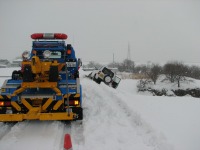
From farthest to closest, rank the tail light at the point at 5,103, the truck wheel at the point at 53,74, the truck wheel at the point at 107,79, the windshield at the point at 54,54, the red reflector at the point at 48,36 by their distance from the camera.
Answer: the truck wheel at the point at 107,79 < the red reflector at the point at 48,36 < the windshield at the point at 54,54 < the tail light at the point at 5,103 < the truck wheel at the point at 53,74

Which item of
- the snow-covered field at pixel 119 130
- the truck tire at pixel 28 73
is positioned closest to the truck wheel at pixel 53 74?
the truck tire at pixel 28 73

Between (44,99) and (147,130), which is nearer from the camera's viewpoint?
(147,130)

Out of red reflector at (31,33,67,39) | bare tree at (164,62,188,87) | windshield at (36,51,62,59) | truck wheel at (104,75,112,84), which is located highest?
red reflector at (31,33,67,39)

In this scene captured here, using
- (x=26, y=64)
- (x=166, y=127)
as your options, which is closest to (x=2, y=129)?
(x=26, y=64)

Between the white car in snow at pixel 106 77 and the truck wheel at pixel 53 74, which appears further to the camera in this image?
the white car in snow at pixel 106 77

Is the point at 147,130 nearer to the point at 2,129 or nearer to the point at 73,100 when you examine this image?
the point at 73,100

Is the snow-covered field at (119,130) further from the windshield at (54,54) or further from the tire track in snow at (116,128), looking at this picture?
the windshield at (54,54)

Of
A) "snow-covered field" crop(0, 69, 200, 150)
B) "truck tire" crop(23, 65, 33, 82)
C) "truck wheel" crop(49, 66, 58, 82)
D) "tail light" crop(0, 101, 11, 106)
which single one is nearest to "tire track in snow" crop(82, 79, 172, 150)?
"snow-covered field" crop(0, 69, 200, 150)

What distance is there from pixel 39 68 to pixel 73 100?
4.47 ft

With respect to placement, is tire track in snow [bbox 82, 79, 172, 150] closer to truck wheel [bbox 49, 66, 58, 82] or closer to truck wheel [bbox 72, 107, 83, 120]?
truck wheel [bbox 72, 107, 83, 120]

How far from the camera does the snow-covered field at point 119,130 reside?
5.79m

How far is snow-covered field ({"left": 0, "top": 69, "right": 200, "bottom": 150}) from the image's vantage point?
228 inches

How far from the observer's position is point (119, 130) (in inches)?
269

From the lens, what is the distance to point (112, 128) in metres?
7.02
